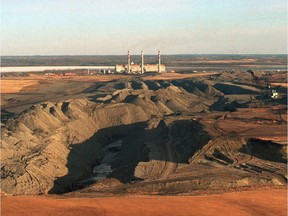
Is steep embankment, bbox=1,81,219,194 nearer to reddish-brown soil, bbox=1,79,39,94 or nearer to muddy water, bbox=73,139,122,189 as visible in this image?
→ muddy water, bbox=73,139,122,189

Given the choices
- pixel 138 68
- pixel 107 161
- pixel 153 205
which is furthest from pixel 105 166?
pixel 138 68

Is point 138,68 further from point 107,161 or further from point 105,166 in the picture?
point 105,166

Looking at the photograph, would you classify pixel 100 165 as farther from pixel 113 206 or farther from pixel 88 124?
pixel 113 206

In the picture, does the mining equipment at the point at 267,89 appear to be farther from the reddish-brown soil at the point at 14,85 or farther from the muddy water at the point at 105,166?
the reddish-brown soil at the point at 14,85

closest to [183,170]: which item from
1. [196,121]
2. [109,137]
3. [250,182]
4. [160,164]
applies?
[160,164]

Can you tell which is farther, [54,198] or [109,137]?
[109,137]

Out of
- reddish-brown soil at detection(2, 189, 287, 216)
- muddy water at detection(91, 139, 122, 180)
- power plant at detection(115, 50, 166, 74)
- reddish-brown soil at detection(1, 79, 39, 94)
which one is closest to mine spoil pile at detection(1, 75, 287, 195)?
muddy water at detection(91, 139, 122, 180)
